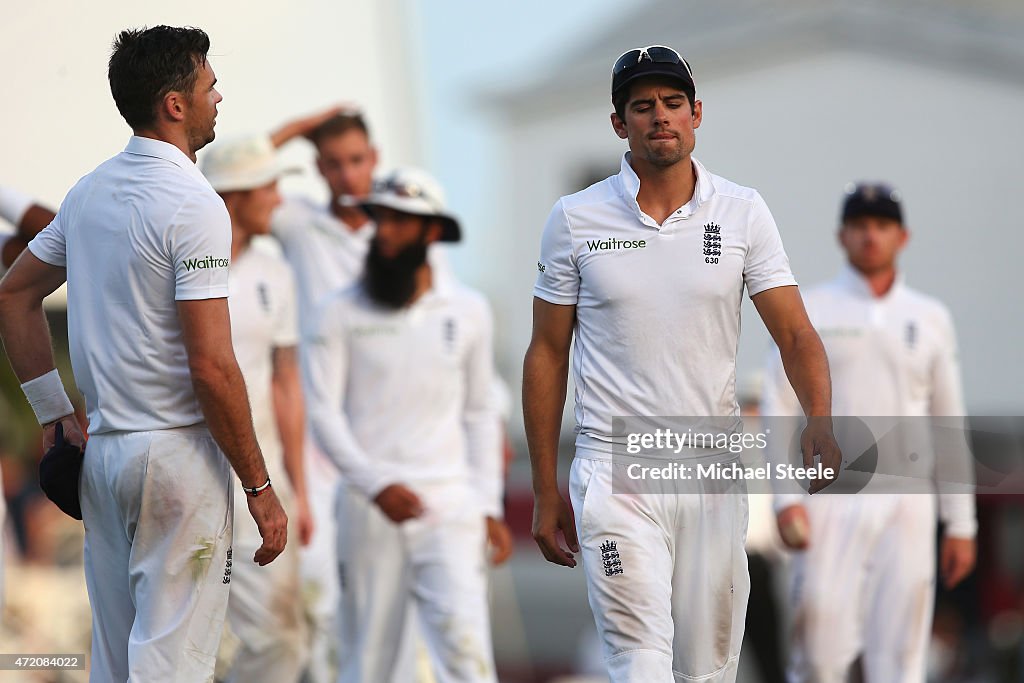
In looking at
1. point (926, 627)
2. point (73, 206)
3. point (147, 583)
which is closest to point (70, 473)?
point (147, 583)

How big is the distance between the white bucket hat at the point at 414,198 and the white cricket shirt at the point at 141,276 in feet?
8.97

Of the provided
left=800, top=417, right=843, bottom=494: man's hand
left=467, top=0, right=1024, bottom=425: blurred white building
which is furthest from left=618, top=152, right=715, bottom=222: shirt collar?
left=467, top=0, right=1024, bottom=425: blurred white building

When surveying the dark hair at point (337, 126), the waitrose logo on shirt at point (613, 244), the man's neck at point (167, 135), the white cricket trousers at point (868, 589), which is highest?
the dark hair at point (337, 126)

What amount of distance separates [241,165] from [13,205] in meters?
1.64

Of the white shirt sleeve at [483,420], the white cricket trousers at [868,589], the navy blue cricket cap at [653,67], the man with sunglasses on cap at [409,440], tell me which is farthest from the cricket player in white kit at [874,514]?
the navy blue cricket cap at [653,67]

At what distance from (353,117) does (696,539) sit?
4.41m

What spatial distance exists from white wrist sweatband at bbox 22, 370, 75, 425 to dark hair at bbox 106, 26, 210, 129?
93 cm

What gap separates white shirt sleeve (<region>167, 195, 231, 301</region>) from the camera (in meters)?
4.70

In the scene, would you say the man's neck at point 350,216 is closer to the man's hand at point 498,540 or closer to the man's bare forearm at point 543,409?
the man's hand at point 498,540

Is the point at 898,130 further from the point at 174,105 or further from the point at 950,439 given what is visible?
the point at 174,105

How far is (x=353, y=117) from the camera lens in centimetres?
877

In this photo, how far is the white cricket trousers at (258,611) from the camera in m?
6.95

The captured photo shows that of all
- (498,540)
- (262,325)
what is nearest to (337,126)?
(262,325)

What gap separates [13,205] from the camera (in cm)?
598
